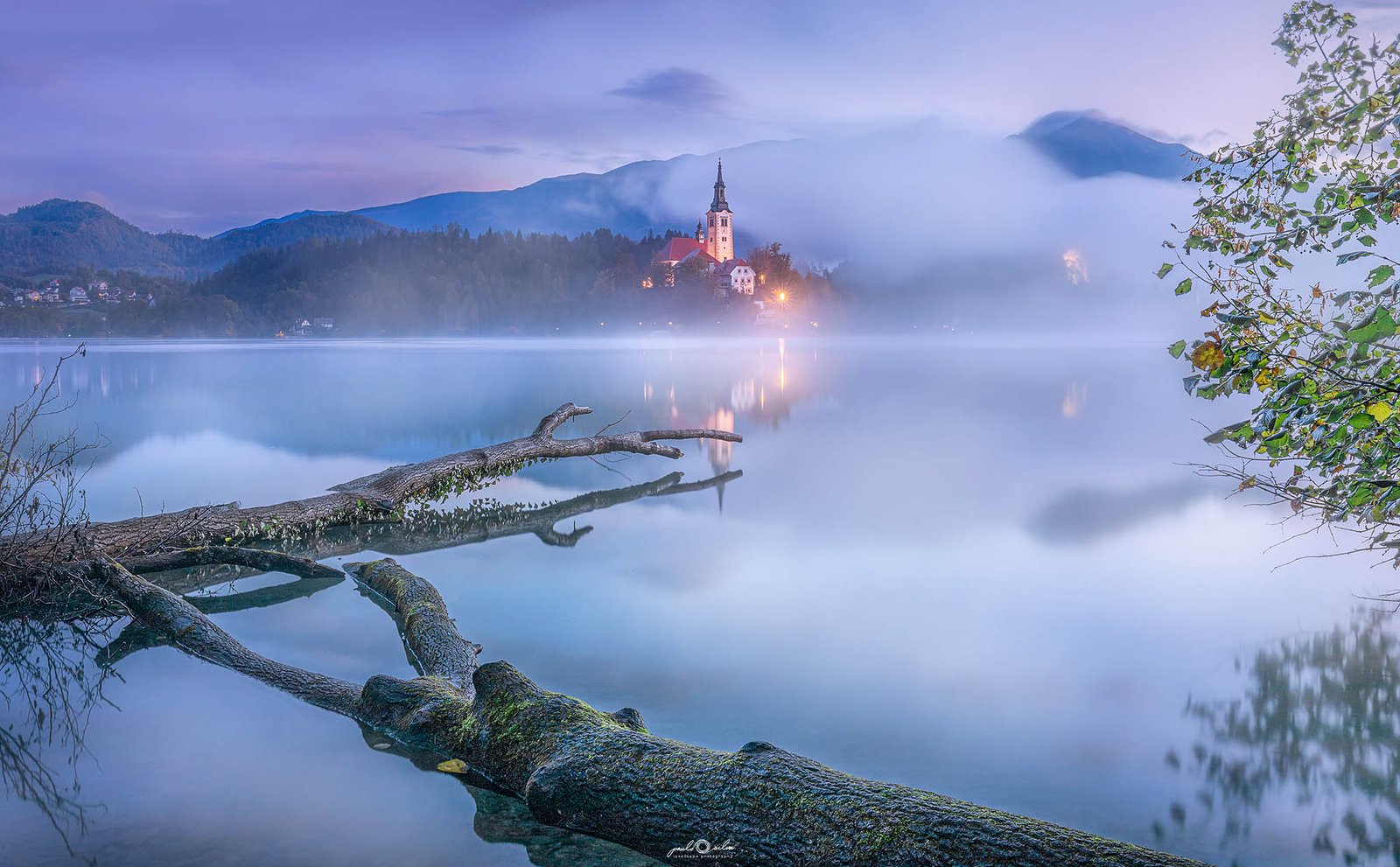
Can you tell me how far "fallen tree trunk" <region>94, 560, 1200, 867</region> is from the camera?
13.0ft

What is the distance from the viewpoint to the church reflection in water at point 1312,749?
210 inches

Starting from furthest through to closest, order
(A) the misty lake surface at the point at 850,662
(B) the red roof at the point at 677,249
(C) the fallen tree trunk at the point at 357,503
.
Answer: (B) the red roof at the point at 677,249 < (C) the fallen tree trunk at the point at 357,503 < (A) the misty lake surface at the point at 850,662

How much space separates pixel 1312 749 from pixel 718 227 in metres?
168

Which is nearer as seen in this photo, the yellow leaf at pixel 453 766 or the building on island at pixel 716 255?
the yellow leaf at pixel 453 766

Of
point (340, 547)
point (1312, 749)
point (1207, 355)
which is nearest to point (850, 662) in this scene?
point (1312, 749)

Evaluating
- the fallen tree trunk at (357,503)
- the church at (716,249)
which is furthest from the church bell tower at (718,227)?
the fallen tree trunk at (357,503)

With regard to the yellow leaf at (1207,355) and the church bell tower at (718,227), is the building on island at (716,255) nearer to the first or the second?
the church bell tower at (718,227)

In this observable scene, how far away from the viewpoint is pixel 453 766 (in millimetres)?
5660

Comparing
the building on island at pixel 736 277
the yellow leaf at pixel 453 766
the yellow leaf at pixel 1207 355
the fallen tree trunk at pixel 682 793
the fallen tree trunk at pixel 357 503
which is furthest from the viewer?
the building on island at pixel 736 277

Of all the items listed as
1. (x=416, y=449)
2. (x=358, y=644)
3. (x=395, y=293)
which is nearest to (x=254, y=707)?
(x=358, y=644)

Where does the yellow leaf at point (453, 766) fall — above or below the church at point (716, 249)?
below

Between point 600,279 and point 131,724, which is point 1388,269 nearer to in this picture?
point 131,724

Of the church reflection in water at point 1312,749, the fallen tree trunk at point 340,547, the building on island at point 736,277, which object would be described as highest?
the building on island at point 736,277

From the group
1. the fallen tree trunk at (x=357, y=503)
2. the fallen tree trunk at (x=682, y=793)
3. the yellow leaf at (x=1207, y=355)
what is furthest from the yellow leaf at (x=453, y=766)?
the fallen tree trunk at (x=357, y=503)
